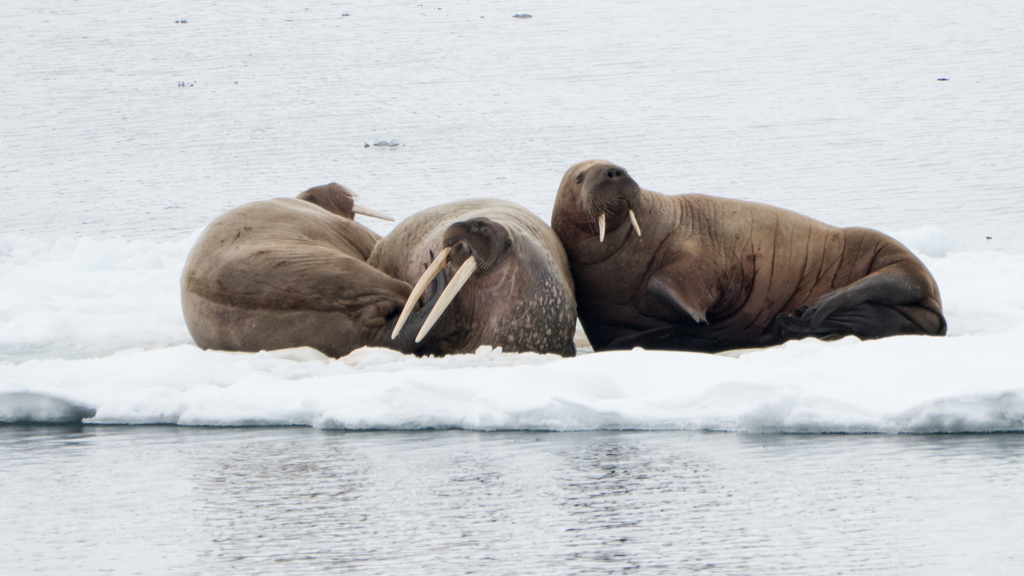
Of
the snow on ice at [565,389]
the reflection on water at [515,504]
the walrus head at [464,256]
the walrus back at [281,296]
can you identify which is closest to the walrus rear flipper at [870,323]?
the snow on ice at [565,389]

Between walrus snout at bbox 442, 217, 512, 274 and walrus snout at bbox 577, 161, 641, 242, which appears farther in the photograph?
walrus snout at bbox 577, 161, 641, 242

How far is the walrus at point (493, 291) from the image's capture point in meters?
5.19

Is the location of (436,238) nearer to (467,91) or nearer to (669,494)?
(669,494)

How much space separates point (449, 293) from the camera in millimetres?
5094

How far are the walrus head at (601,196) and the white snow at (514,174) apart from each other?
3.65ft

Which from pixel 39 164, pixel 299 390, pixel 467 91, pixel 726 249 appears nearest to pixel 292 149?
pixel 39 164

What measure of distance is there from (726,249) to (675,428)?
2564 mm

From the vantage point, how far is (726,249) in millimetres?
6141

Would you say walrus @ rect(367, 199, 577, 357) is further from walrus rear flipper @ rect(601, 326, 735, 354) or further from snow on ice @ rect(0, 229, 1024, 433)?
walrus rear flipper @ rect(601, 326, 735, 354)

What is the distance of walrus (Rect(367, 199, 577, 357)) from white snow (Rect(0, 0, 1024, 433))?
9.4 inches

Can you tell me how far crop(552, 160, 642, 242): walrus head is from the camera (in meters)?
5.88

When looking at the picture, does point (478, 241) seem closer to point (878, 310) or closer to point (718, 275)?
point (718, 275)

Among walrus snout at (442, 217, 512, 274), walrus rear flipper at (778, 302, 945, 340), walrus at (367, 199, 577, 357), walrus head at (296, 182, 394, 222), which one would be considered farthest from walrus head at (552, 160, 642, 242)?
walrus head at (296, 182, 394, 222)

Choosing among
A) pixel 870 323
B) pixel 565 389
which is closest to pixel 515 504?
pixel 565 389
